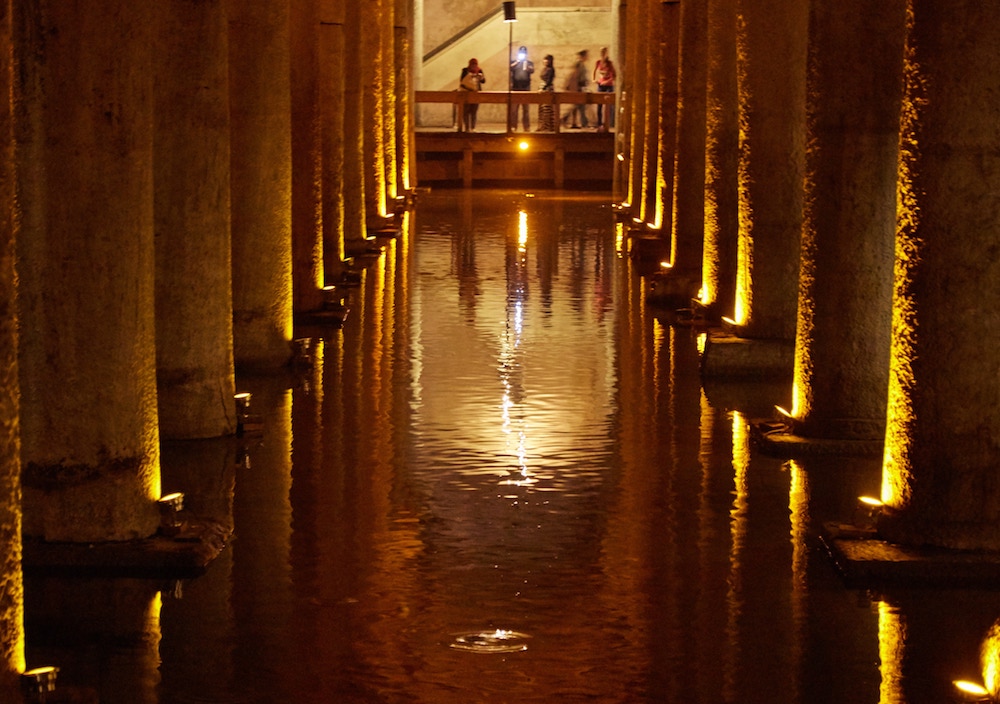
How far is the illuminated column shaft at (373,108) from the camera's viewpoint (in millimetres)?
22953

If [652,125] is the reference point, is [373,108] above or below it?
above

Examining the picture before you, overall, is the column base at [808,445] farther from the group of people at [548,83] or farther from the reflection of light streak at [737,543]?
the group of people at [548,83]

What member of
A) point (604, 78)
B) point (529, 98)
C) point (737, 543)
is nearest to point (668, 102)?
point (737, 543)

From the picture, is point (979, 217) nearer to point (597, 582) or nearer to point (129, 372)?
point (597, 582)

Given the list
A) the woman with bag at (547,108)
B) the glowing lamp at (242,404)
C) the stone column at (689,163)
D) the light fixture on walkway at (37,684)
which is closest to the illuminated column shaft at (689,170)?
the stone column at (689,163)

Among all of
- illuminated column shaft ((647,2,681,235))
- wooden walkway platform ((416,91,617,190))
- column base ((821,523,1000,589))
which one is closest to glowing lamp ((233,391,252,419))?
column base ((821,523,1000,589))

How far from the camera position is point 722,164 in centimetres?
1379

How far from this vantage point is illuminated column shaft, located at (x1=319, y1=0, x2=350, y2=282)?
17.2m

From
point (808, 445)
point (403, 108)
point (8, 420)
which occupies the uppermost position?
point (403, 108)

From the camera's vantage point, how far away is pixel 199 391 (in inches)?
383

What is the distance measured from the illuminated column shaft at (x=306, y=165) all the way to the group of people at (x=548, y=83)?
73.6 ft

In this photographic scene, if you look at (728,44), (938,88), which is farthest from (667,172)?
(938,88)

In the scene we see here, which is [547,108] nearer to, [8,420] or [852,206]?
[852,206]

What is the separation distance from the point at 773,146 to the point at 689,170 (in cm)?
500
